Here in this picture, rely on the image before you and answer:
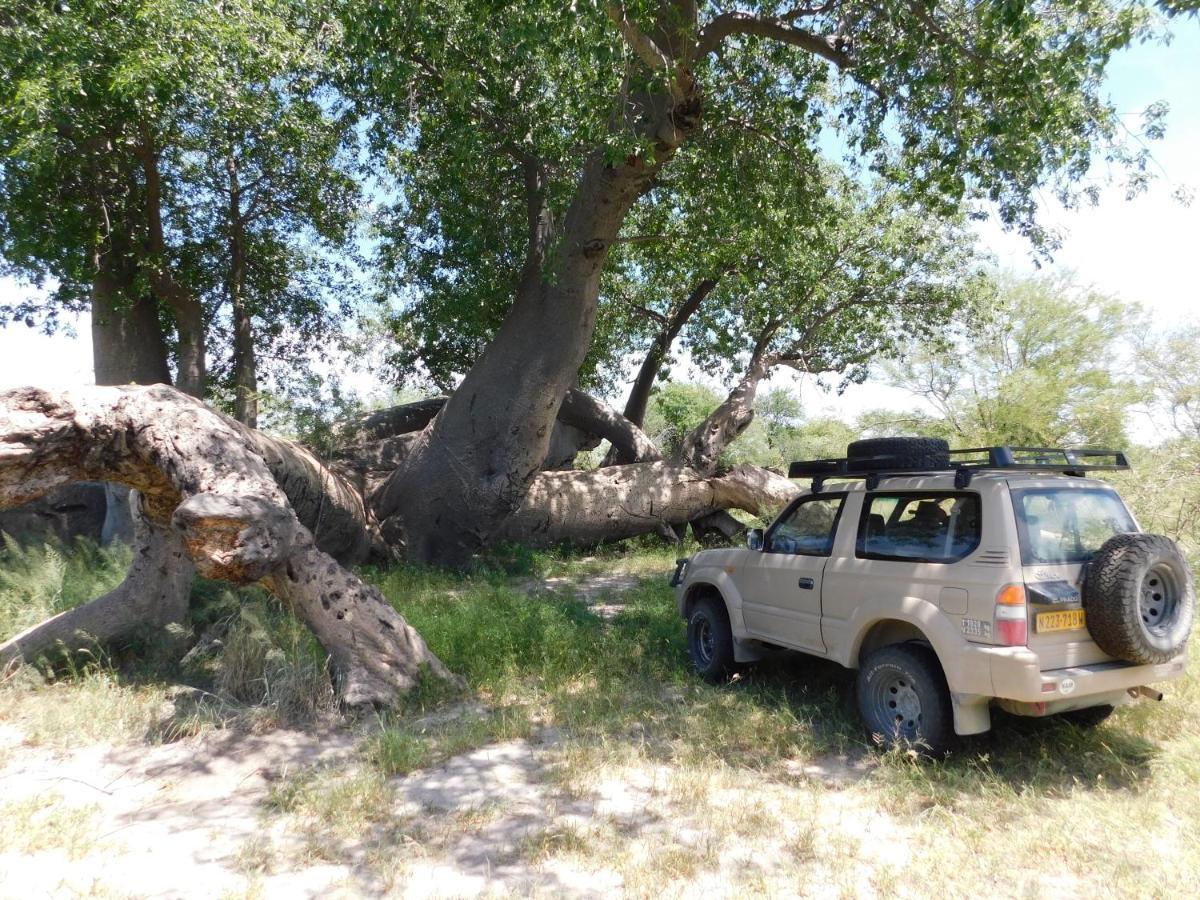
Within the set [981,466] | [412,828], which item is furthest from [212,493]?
[981,466]

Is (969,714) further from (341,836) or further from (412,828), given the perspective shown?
(341,836)

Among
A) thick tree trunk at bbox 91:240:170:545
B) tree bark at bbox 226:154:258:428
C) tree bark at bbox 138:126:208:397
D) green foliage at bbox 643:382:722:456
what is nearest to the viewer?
tree bark at bbox 138:126:208:397

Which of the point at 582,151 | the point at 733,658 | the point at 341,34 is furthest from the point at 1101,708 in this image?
the point at 341,34

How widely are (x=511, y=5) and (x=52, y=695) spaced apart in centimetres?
719

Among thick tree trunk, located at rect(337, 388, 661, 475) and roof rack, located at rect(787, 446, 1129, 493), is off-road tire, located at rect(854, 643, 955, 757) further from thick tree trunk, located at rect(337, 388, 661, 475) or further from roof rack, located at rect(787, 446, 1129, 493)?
thick tree trunk, located at rect(337, 388, 661, 475)

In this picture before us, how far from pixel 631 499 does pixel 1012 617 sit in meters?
9.35

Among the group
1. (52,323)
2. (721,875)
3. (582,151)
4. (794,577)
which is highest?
(582,151)

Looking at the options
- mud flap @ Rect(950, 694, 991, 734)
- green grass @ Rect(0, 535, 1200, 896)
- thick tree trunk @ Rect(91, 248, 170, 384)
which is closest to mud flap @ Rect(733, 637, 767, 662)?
green grass @ Rect(0, 535, 1200, 896)

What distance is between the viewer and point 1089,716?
5332 mm

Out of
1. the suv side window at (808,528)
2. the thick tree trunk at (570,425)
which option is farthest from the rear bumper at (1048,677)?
the thick tree trunk at (570,425)

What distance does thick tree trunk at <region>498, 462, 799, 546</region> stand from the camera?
13.0 m

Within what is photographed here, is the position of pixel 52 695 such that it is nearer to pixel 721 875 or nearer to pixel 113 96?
pixel 721 875

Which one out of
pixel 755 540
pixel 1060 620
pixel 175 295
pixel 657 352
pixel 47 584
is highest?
pixel 175 295

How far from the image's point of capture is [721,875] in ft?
12.3
